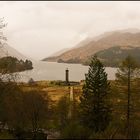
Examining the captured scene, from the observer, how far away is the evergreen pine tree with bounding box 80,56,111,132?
46562mm

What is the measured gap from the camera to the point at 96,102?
47562 mm

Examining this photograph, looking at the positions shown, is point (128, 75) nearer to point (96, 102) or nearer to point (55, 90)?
point (96, 102)

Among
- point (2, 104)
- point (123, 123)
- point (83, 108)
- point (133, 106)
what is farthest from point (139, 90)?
point (2, 104)

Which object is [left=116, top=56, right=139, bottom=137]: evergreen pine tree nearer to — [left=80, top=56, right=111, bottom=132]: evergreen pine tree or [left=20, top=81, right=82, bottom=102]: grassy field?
[left=80, top=56, right=111, bottom=132]: evergreen pine tree

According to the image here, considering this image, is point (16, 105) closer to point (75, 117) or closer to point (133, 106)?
point (75, 117)

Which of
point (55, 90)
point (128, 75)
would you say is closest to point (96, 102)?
point (128, 75)

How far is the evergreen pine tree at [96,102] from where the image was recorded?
1833 inches

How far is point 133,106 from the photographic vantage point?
155 ft

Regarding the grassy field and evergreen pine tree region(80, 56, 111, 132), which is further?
the grassy field

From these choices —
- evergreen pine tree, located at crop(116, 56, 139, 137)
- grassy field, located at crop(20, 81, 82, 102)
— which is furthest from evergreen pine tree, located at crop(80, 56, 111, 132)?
grassy field, located at crop(20, 81, 82, 102)

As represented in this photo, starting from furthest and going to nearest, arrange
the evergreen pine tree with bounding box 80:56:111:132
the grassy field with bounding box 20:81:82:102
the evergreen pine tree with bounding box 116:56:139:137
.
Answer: the grassy field with bounding box 20:81:82:102
the evergreen pine tree with bounding box 116:56:139:137
the evergreen pine tree with bounding box 80:56:111:132

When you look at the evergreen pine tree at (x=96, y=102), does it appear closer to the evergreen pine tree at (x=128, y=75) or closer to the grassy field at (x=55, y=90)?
the evergreen pine tree at (x=128, y=75)

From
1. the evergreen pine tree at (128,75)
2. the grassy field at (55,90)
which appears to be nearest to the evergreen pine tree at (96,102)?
the evergreen pine tree at (128,75)

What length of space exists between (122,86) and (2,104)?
17014mm
